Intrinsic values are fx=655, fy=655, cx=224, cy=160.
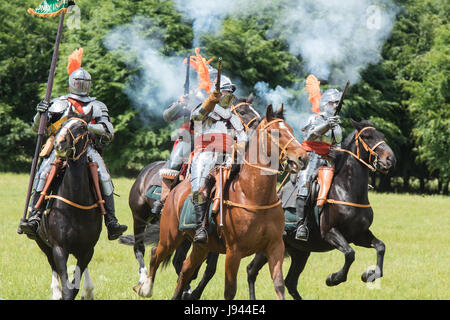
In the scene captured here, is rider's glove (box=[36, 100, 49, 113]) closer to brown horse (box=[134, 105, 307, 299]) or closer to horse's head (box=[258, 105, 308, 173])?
brown horse (box=[134, 105, 307, 299])

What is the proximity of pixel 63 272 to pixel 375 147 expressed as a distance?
4.79 metres

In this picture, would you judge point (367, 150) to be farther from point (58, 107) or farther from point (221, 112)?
point (58, 107)

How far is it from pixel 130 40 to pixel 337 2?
1163 centimetres

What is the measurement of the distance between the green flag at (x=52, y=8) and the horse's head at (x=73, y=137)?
2440mm

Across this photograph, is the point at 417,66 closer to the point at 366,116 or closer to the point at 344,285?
the point at 366,116

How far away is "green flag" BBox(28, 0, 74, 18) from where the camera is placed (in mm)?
10062

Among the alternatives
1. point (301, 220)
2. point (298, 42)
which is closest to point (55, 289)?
point (301, 220)

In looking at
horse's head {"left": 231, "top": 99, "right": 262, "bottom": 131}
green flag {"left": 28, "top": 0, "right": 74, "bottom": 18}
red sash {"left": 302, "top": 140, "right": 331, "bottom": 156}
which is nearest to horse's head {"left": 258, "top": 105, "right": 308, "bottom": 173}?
horse's head {"left": 231, "top": 99, "right": 262, "bottom": 131}

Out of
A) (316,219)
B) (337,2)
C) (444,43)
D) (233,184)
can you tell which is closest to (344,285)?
(316,219)

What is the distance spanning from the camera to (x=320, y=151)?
33.2 ft

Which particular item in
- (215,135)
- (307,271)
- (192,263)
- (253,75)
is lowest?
(307,271)

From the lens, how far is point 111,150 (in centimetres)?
3984

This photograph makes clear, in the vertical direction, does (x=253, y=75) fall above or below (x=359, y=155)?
above

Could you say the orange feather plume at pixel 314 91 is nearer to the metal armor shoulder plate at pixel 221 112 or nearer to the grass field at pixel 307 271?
the grass field at pixel 307 271
